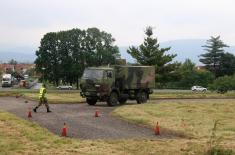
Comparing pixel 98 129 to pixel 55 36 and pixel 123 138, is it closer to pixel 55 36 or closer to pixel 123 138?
pixel 123 138

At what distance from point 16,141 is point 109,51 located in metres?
84.1

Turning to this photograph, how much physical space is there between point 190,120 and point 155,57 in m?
52.4

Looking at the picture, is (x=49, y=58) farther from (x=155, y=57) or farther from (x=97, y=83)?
(x=97, y=83)

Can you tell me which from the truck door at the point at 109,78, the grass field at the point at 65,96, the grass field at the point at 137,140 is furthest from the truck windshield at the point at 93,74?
the grass field at the point at 137,140

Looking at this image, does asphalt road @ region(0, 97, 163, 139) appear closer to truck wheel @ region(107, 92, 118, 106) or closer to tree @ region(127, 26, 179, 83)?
truck wheel @ region(107, 92, 118, 106)

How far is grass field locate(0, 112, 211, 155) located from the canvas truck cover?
1699cm

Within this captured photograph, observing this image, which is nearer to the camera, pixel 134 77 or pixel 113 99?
pixel 113 99

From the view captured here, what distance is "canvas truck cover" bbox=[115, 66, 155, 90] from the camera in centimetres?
3528

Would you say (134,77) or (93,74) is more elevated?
(93,74)

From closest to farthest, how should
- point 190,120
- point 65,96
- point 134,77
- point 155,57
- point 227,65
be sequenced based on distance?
point 190,120 < point 134,77 < point 65,96 < point 155,57 < point 227,65

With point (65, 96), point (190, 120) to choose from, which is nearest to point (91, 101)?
point (65, 96)

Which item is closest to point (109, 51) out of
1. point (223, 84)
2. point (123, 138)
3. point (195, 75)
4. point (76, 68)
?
point (76, 68)

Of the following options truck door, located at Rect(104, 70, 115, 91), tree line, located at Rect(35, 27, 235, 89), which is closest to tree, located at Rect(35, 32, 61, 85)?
tree line, located at Rect(35, 27, 235, 89)

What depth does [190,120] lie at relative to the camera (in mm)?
23922
